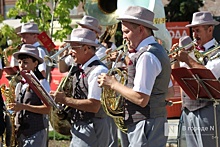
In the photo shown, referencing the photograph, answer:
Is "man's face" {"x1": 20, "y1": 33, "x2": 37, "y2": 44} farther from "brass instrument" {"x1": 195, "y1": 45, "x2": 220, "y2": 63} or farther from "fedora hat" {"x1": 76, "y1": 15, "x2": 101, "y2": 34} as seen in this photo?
"brass instrument" {"x1": 195, "y1": 45, "x2": 220, "y2": 63}

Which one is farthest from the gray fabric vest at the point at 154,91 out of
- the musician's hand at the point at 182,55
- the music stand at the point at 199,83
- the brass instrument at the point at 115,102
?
the musician's hand at the point at 182,55

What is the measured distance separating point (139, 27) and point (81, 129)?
1345mm

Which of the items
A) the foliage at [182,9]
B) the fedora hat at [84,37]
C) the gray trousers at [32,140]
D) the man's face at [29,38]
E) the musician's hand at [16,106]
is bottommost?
the foliage at [182,9]

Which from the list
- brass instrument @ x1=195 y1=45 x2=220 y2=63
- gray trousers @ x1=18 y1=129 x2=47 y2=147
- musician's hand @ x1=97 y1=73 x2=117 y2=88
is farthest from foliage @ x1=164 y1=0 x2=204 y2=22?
musician's hand @ x1=97 y1=73 x2=117 y2=88

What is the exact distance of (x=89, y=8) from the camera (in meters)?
9.88

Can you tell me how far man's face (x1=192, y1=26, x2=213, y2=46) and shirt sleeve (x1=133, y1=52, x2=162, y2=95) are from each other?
A: 2233 mm

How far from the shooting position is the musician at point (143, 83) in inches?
196

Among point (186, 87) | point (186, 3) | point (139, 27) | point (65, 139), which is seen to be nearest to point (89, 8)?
point (65, 139)

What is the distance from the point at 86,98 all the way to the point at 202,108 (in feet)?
5.22

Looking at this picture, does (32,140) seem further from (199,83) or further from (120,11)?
(120,11)

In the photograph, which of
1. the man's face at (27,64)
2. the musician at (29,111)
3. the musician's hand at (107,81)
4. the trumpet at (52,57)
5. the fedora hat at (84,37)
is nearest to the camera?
the musician's hand at (107,81)

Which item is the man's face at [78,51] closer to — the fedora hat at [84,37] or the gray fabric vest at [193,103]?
the fedora hat at [84,37]

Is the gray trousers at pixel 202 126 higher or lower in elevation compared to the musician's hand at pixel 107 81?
lower

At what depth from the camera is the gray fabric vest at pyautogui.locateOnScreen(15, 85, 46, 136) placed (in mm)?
6617
